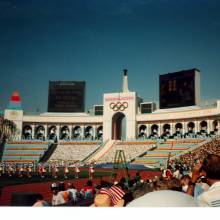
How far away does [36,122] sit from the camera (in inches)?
2194

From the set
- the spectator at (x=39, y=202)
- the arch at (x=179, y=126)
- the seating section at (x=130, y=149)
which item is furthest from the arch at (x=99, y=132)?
the spectator at (x=39, y=202)

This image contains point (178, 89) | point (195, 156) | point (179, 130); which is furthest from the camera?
point (179, 130)

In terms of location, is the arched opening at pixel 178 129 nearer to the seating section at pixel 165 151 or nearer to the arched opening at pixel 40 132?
the seating section at pixel 165 151

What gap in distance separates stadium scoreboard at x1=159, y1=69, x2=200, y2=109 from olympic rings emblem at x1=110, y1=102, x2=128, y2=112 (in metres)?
6.87

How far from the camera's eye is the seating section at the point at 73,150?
45.5 meters

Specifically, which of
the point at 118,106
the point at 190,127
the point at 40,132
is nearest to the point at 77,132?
the point at 40,132

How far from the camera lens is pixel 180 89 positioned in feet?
151

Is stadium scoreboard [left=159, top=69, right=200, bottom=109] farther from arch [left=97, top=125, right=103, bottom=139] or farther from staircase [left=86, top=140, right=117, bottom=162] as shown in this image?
arch [left=97, top=125, right=103, bottom=139]

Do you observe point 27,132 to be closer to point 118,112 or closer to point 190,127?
point 118,112

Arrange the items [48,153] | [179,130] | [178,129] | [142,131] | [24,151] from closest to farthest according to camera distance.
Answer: [24,151]
[48,153]
[179,130]
[178,129]
[142,131]

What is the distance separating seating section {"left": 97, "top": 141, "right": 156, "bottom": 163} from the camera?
1614 inches

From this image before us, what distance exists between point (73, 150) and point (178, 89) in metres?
17.2

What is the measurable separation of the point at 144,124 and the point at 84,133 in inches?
434

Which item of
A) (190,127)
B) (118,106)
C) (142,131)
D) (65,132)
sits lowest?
(65,132)
